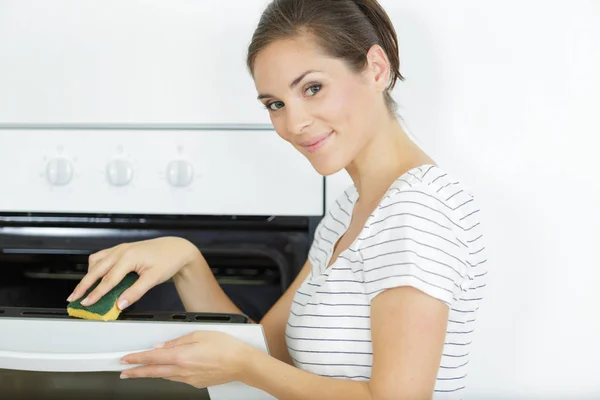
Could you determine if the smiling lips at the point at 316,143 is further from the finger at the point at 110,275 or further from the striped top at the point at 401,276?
the finger at the point at 110,275

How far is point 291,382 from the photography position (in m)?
0.78

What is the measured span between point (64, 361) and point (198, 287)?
0.30m

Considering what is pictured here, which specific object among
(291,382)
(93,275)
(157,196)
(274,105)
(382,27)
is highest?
(382,27)

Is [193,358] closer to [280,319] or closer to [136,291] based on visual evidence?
[136,291]

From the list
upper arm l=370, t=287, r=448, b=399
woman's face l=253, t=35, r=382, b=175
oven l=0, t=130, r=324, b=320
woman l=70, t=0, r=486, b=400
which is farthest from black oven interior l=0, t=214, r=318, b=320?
upper arm l=370, t=287, r=448, b=399

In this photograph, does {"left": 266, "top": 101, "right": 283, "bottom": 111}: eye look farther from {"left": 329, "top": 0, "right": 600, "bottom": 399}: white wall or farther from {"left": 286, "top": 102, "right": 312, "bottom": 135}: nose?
{"left": 329, "top": 0, "right": 600, "bottom": 399}: white wall

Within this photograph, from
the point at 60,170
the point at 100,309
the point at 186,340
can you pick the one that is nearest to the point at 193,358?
the point at 186,340

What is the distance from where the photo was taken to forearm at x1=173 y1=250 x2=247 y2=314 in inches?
39.3

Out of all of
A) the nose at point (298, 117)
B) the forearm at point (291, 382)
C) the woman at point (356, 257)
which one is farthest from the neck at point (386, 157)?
the forearm at point (291, 382)

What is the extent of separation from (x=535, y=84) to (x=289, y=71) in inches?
15.8

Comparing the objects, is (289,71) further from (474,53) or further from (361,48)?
(474,53)

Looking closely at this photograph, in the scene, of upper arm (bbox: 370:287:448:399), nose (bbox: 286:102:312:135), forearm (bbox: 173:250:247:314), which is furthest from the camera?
forearm (bbox: 173:250:247:314)

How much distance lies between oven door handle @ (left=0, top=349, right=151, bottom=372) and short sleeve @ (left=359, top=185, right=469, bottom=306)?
0.90 ft

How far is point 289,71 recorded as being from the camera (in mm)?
805
